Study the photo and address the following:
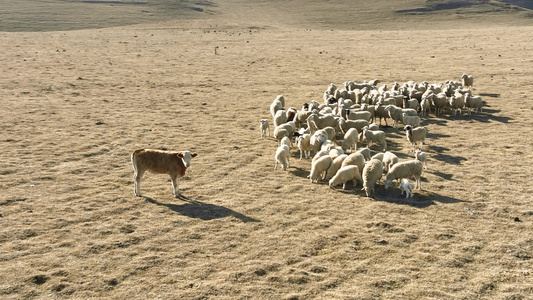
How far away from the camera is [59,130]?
53.6ft

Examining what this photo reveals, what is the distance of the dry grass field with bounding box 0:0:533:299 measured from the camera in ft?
25.4

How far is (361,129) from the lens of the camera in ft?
49.6

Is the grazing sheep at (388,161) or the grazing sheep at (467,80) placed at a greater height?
the grazing sheep at (467,80)

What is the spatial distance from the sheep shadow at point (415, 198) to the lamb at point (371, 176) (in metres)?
0.22

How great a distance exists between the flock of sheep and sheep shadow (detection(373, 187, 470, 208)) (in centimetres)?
19

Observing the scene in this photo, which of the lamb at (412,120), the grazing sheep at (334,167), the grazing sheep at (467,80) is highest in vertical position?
the grazing sheep at (467,80)

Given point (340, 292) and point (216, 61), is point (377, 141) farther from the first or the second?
point (216, 61)

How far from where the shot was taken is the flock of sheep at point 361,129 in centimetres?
1133

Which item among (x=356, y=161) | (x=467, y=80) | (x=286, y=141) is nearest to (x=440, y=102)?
(x=467, y=80)

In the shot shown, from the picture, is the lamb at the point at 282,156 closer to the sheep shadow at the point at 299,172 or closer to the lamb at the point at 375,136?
the sheep shadow at the point at 299,172

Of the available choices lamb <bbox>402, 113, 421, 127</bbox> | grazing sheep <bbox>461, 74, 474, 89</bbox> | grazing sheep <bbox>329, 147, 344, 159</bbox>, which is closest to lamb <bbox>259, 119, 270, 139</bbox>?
grazing sheep <bbox>329, 147, 344, 159</bbox>

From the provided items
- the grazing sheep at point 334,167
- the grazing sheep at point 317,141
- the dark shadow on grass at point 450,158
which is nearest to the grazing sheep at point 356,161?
the grazing sheep at point 334,167

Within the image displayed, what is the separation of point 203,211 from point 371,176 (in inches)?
155

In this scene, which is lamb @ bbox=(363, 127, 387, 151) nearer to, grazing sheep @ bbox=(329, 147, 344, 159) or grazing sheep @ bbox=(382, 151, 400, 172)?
grazing sheep @ bbox=(329, 147, 344, 159)
